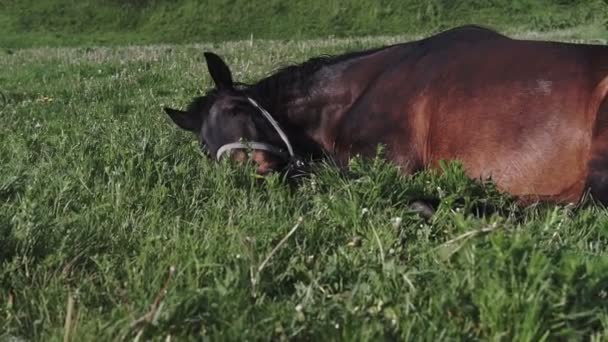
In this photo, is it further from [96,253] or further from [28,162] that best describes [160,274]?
[28,162]

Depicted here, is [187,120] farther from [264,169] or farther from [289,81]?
[264,169]

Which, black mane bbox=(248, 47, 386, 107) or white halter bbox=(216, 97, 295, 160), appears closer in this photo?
white halter bbox=(216, 97, 295, 160)

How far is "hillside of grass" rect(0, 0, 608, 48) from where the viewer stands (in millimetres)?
40625

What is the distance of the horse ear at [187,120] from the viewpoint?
5.68 m

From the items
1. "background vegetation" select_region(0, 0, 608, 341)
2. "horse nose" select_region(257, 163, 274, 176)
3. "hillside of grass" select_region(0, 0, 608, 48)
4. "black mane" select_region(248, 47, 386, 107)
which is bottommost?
"hillside of grass" select_region(0, 0, 608, 48)

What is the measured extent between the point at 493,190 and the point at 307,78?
194cm

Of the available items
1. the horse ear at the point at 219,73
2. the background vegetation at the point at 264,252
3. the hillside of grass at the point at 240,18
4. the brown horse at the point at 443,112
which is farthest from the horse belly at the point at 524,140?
the hillside of grass at the point at 240,18

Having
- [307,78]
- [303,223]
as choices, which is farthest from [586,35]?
[303,223]

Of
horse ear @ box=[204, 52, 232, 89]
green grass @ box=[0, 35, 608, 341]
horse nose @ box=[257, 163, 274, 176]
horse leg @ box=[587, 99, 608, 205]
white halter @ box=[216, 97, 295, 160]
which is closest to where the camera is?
green grass @ box=[0, 35, 608, 341]

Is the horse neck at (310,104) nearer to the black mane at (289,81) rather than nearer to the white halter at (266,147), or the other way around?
the black mane at (289,81)

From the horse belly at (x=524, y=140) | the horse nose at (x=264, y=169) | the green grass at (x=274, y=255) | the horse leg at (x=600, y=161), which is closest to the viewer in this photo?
the green grass at (x=274, y=255)

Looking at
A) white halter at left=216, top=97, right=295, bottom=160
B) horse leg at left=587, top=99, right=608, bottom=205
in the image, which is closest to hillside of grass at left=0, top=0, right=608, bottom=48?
white halter at left=216, top=97, right=295, bottom=160

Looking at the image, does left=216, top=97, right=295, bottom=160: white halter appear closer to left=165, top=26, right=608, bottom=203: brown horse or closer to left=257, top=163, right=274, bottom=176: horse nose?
left=165, top=26, right=608, bottom=203: brown horse

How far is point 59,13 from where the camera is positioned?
44062 mm
